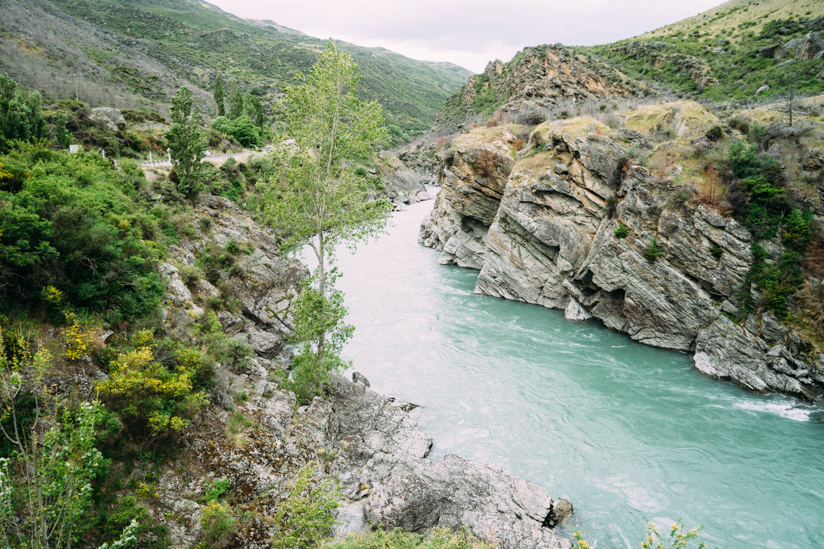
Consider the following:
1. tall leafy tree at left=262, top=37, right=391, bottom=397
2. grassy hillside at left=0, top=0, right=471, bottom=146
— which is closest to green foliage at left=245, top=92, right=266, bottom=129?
grassy hillside at left=0, top=0, right=471, bottom=146

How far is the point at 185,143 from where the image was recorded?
18.4 meters

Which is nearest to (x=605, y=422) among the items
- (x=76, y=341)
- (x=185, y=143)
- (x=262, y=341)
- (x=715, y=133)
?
(x=262, y=341)

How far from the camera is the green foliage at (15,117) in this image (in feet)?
44.0

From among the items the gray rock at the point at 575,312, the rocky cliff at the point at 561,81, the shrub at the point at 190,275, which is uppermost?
the rocky cliff at the point at 561,81

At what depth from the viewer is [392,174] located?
240 ft

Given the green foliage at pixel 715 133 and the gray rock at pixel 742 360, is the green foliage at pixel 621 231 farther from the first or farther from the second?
the green foliage at pixel 715 133

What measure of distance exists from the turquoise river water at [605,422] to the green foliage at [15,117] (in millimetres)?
15177

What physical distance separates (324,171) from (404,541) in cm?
1169

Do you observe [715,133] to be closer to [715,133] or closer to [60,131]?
[715,133]

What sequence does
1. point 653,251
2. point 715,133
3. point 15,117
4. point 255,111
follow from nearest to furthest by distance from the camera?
point 15,117
point 653,251
point 715,133
point 255,111

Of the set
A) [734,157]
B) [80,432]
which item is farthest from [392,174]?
[80,432]

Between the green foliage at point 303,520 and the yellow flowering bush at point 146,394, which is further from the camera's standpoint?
the yellow flowering bush at point 146,394

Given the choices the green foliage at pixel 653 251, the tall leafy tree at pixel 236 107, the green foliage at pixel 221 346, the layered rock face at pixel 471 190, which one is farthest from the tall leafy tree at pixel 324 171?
the tall leafy tree at pixel 236 107

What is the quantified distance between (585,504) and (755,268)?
13886 millimetres
